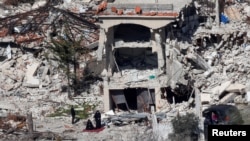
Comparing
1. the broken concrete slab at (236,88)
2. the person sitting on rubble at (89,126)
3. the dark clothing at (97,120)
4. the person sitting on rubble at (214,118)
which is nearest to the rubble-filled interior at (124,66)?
the broken concrete slab at (236,88)

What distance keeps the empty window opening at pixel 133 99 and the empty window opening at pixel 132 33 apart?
2.04 m

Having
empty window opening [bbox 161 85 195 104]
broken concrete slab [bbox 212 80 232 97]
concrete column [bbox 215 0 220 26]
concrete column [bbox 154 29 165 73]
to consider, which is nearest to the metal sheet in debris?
empty window opening [bbox 161 85 195 104]

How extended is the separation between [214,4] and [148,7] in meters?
6.45

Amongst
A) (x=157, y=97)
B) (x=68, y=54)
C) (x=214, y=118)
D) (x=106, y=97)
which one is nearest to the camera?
(x=214, y=118)

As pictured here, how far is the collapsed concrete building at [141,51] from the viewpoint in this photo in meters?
50.5

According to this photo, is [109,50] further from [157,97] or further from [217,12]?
[217,12]

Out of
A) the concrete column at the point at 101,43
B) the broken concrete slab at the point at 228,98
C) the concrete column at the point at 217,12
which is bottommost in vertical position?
the broken concrete slab at the point at 228,98

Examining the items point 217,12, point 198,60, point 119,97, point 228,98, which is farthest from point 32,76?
point 228,98

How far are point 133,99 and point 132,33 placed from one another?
2705mm

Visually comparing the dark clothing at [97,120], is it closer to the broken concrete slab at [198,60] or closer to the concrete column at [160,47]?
the concrete column at [160,47]

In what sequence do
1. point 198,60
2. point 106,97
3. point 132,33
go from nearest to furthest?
1. point 106,97
2. point 198,60
3. point 132,33

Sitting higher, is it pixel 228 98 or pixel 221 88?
pixel 221 88

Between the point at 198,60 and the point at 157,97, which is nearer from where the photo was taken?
the point at 157,97

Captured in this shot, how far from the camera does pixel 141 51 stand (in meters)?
52.8
